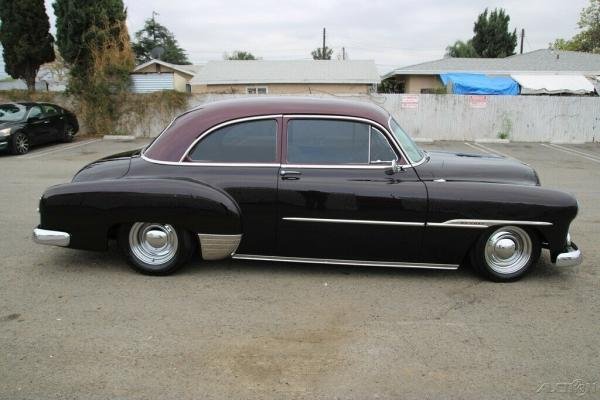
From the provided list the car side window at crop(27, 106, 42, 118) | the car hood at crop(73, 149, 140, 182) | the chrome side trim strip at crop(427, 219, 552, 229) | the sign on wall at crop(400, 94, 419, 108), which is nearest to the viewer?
the chrome side trim strip at crop(427, 219, 552, 229)

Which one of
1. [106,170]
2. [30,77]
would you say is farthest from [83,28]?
[106,170]

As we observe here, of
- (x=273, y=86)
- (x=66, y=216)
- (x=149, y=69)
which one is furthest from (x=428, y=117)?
(x=149, y=69)

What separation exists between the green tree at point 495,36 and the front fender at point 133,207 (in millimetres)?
45714

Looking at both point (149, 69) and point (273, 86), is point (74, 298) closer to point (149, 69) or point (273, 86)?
point (273, 86)

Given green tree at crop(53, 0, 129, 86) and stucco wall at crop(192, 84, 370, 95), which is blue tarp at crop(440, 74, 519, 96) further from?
green tree at crop(53, 0, 129, 86)

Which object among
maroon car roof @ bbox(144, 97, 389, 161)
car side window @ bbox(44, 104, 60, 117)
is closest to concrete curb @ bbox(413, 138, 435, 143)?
car side window @ bbox(44, 104, 60, 117)

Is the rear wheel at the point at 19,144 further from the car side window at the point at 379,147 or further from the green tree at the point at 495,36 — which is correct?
the green tree at the point at 495,36

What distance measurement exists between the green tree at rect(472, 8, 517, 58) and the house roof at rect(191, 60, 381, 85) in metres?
19.7

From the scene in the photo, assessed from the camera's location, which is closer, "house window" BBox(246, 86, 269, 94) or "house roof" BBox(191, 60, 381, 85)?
"house roof" BBox(191, 60, 381, 85)

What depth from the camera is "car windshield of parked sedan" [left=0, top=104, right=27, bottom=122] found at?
13.9 metres

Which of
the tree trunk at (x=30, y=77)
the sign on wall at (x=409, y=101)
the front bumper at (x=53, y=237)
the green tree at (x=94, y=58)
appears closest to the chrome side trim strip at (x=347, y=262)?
the front bumper at (x=53, y=237)

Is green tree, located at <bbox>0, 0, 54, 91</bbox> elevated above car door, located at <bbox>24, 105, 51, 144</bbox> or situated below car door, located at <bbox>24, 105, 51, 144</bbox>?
above

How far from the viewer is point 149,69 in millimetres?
35594

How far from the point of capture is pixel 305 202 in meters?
4.26
